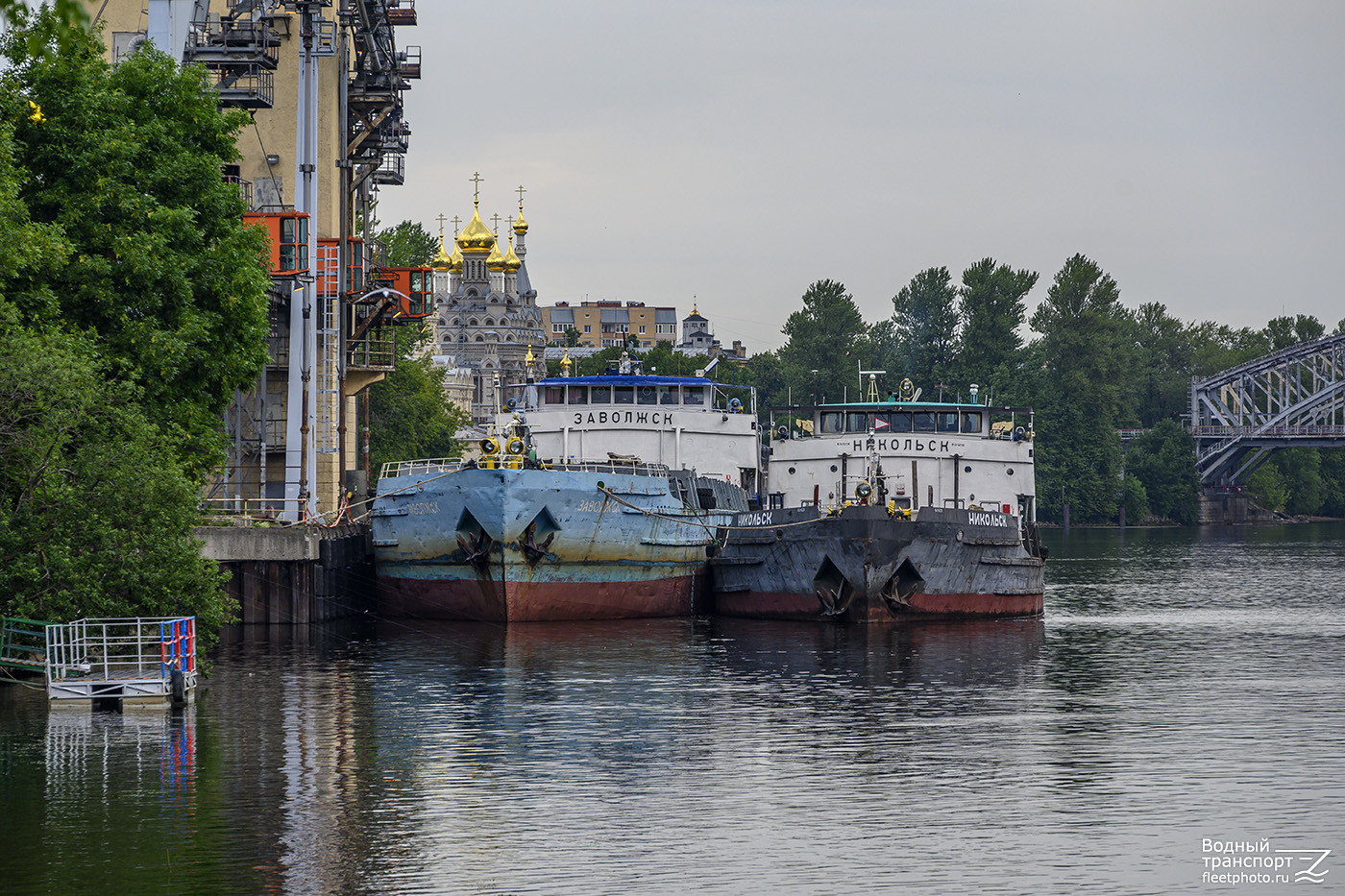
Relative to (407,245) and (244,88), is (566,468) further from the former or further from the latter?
(407,245)

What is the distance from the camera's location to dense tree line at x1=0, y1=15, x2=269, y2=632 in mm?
30188

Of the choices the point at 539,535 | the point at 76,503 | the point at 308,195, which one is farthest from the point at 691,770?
the point at 308,195

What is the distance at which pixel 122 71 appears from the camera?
3769cm

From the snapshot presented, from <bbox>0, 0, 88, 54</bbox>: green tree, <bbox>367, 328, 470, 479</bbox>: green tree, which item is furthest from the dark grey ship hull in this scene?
<bbox>367, 328, 470, 479</bbox>: green tree

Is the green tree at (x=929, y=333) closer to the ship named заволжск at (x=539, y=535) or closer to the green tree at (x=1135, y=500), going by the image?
the green tree at (x=1135, y=500)

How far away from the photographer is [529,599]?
46.5 metres

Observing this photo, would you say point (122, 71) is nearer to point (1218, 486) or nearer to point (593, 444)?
point (593, 444)

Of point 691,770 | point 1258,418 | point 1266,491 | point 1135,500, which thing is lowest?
point 691,770

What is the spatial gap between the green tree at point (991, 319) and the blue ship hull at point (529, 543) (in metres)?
90.1

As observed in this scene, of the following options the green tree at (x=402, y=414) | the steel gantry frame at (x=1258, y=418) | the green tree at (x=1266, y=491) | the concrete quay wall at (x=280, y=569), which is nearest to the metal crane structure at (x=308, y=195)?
the concrete quay wall at (x=280, y=569)

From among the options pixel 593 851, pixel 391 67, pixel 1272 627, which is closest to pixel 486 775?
pixel 593 851

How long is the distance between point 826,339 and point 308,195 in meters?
96.5

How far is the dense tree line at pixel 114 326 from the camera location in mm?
30188

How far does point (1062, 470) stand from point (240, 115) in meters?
109
